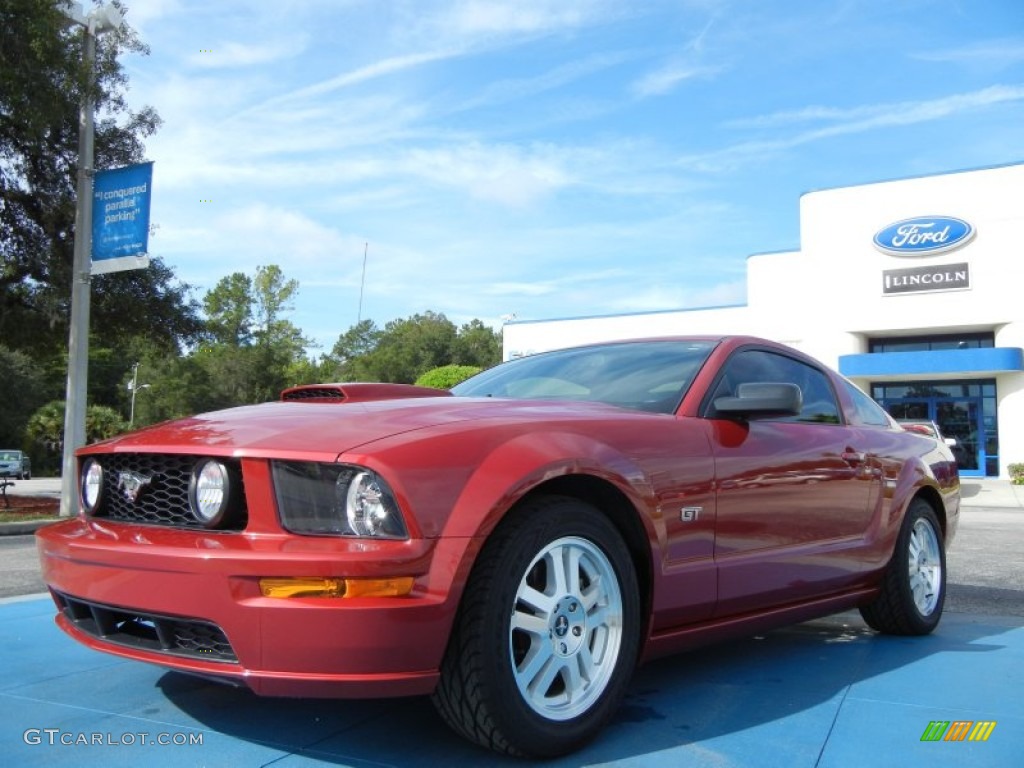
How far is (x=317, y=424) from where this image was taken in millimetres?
2736

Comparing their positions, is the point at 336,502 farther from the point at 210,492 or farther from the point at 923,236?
the point at 923,236

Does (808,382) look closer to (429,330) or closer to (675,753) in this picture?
(675,753)

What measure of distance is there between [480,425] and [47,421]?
2117 inches

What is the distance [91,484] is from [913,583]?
12.8 ft

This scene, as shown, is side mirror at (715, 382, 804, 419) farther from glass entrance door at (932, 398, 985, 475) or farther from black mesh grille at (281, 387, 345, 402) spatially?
glass entrance door at (932, 398, 985, 475)

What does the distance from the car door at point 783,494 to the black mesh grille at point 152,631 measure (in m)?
1.75

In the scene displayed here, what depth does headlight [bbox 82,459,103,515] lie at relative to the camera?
9.90 feet

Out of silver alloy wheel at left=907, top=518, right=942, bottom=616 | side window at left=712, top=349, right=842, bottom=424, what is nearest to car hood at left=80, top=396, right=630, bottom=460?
side window at left=712, top=349, right=842, bottom=424

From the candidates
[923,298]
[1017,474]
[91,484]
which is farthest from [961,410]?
[91,484]

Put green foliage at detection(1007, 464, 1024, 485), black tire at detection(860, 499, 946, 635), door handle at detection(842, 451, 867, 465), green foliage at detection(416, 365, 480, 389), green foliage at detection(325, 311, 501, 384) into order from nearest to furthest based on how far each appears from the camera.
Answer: door handle at detection(842, 451, 867, 465)
black tire at detection(860, 499, 946, 635)
green foliage at detection(1007, 464, 1024, 485)
green foliage at detection(416, 365, 480, 389)
green foliage at detection(325, 311, 501, 384)

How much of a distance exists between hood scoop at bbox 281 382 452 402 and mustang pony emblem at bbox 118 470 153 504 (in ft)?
2.18

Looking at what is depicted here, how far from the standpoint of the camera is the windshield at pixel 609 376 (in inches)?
143

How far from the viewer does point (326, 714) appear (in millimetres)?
3127
